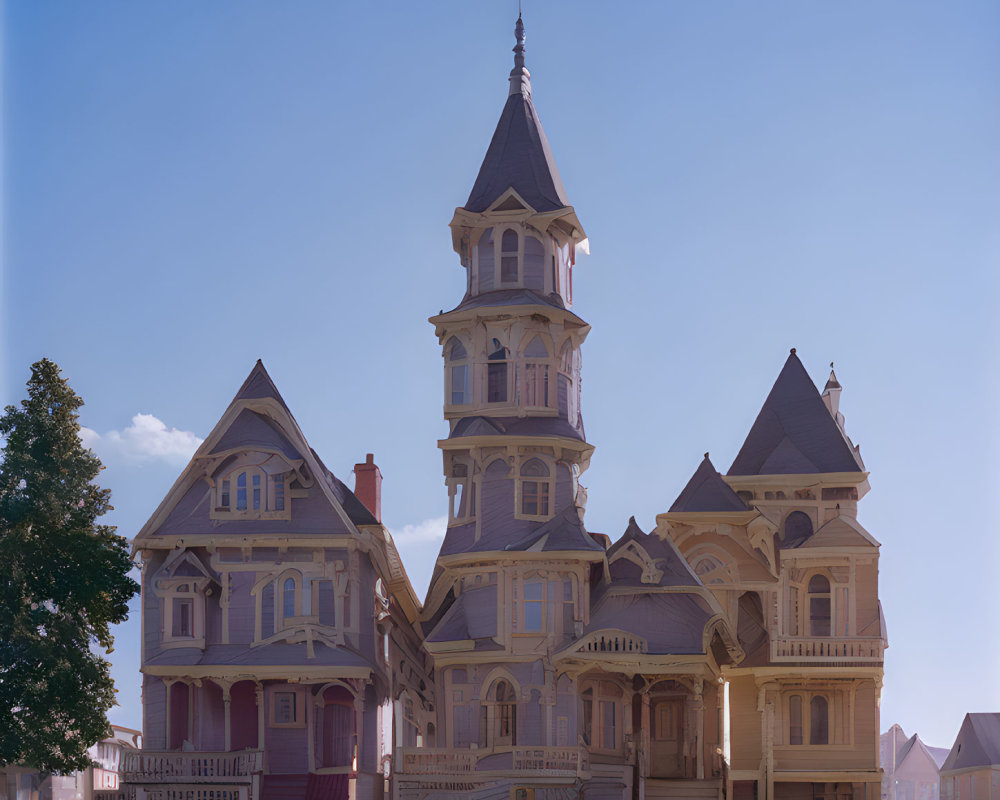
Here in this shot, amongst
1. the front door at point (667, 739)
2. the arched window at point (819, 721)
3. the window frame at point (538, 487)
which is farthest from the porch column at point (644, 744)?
the window frame at point (538, 487)

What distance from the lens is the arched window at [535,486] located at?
163 feet

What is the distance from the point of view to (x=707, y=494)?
51000 mm

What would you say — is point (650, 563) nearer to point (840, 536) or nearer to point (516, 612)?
point (516, 612)

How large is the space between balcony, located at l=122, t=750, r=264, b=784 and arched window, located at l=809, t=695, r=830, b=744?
16290 millimetres

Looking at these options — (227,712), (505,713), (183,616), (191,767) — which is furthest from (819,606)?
(191,767)

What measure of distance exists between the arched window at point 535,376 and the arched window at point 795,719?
11.6 m

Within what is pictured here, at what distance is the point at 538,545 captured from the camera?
4725cm

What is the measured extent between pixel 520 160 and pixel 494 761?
1913cm

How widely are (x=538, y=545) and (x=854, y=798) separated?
40.5 feet

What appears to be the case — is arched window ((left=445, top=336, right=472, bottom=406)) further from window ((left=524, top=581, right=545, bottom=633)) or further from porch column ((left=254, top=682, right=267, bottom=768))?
porch column ((left=254, top=682, right=267, bottom=768))

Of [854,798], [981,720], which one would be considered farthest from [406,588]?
[981,720]

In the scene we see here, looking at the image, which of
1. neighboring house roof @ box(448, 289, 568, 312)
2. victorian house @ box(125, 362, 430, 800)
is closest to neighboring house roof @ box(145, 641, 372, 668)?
victorian house @ box(125, 362, 430, 800)

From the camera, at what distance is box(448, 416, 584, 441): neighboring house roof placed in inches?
1948

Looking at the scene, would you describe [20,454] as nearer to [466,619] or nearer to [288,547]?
[288,547]
